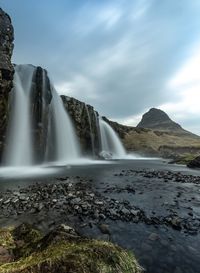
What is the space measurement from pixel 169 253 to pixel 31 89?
5599 cm

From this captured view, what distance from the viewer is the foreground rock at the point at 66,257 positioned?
24.4 ft

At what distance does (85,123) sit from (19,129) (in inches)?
1469

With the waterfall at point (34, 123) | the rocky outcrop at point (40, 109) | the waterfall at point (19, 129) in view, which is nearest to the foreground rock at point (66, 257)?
the waterfall at point (34, 123)

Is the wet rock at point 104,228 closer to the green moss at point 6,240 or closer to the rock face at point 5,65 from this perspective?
the green moss at point 6,240

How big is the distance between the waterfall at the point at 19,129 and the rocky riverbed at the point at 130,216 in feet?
101

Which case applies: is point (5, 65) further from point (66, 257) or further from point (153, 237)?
point (66, 257)

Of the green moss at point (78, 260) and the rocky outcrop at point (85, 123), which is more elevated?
the rocky outcrop at point (85, 123)

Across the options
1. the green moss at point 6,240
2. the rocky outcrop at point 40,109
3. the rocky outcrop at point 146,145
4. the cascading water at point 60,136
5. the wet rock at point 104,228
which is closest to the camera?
the green moss at point 6,240

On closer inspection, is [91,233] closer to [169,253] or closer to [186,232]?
[169,253]

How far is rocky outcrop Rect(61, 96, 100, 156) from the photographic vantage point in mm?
86750

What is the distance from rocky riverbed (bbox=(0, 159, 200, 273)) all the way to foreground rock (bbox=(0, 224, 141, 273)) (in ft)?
8.09

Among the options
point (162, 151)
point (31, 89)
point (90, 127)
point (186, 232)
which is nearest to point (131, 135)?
point (162, 151)

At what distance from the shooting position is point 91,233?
539 inches

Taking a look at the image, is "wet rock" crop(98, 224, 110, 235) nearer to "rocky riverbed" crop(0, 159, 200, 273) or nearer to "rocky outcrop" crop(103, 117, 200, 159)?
"rocky riverbed" crop(0, 159, 200, 273)
